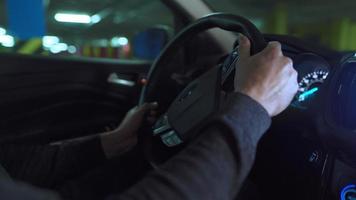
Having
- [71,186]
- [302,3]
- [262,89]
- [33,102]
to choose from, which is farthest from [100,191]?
[302,3]

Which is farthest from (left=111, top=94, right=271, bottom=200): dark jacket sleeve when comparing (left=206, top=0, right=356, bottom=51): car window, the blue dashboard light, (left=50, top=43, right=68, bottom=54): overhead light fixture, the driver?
(left=206, top=0, right=356, bottom=51): car window

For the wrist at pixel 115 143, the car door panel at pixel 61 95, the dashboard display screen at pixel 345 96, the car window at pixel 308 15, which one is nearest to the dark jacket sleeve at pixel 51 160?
the wrist at pixel 115 143

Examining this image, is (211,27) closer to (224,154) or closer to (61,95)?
(224,154)

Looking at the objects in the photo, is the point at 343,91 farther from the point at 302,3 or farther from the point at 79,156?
the point at 302,3

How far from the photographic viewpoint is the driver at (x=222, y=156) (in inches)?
26.6

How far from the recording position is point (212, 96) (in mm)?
922

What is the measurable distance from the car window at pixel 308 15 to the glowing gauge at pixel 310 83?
942 cm

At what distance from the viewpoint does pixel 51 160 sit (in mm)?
1336

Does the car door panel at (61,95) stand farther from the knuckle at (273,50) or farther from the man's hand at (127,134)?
the knuckle at (273,50)

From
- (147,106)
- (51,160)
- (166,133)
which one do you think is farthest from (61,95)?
(166,133)

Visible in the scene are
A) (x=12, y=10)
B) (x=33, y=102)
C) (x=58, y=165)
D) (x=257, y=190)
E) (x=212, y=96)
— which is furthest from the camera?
(x=33, y=102)

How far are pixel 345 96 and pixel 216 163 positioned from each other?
0.29 metres

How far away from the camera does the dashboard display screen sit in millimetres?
804

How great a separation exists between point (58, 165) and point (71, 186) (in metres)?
0.07
